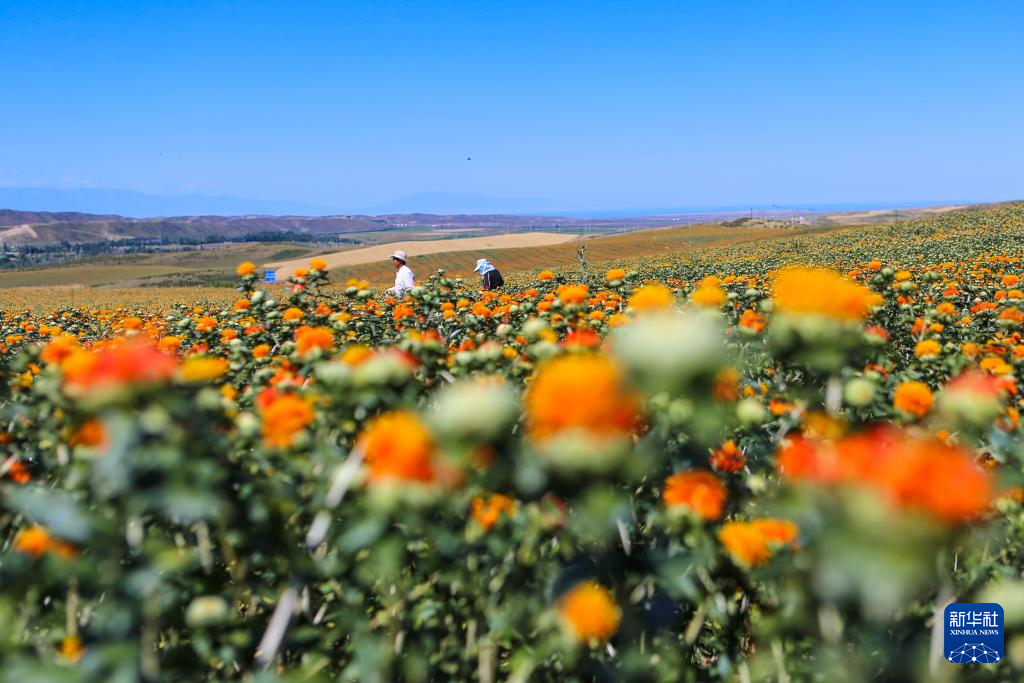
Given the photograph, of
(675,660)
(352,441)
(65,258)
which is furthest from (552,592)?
(65,258)

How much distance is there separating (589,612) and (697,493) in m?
0.46

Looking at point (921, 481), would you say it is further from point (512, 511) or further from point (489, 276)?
point (489, 276)

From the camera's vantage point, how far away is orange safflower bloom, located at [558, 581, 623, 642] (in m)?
1.64

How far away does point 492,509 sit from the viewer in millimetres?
1906

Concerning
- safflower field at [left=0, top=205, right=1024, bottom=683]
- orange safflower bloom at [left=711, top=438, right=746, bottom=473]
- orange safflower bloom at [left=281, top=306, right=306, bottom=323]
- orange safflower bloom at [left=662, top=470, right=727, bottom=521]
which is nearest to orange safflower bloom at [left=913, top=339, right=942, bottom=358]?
safflower field at [left=0, top=205, right=1024, bottom=683]

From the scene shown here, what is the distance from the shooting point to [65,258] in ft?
474

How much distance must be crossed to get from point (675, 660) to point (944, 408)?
1.12m

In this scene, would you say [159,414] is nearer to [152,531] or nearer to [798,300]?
[152,531]

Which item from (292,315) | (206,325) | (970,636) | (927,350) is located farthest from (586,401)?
(206,325)

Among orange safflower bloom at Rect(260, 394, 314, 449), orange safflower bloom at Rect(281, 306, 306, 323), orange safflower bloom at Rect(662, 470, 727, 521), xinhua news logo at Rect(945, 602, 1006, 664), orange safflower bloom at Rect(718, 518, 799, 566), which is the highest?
orange safflower bloom at Rect(281, 306, 306, 323)

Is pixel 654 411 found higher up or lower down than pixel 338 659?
higher up

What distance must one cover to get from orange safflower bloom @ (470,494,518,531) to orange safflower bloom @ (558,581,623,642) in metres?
0.31

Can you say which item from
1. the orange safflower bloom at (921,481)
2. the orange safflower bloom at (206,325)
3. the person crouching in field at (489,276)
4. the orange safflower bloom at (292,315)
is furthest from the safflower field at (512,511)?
the person crouching in field at (489,276)

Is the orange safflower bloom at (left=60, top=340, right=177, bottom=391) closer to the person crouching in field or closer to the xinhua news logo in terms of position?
the xinhua news logo
